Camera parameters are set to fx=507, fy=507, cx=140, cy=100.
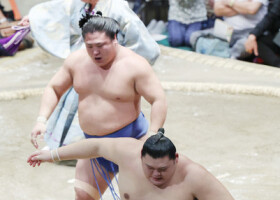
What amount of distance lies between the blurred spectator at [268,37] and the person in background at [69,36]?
2.26m

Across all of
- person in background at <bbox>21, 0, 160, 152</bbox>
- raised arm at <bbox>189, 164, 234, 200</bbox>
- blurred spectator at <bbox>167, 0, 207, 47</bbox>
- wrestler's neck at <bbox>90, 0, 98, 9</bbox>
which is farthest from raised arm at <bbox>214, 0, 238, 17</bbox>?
raised arm at <bbox>189, 164, 234, 200</bbox>

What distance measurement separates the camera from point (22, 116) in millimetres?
4121

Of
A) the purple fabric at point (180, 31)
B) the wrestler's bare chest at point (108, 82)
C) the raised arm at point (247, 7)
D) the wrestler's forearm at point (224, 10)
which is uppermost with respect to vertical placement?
the wrestler's bare chest at point (108, 82)

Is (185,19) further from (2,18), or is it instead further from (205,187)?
(205,187)

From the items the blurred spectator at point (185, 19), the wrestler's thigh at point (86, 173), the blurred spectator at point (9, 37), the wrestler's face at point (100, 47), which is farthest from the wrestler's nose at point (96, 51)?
the blurred spectator at point (185, 19)

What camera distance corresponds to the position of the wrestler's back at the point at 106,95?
218 centimetres

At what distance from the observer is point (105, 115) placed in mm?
2238

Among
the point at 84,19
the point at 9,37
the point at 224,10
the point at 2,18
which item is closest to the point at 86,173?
the point at 84,19

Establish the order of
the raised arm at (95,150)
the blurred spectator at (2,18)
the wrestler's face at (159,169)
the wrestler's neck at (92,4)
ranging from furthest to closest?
the blurred spectator at (2,18)
the wrestler's neck at (92,4)
the raised arm at (95,150)
the wrestler's face at (159,169)

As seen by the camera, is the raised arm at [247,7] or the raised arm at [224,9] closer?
the raised arm at [247,7]

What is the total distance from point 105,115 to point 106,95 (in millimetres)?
92

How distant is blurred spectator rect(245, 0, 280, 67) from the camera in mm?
4867

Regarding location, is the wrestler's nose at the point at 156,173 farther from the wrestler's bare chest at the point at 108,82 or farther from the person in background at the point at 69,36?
the person in background at the point at 69,36

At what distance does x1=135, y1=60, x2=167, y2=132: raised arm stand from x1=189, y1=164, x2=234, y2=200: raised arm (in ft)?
1.62
